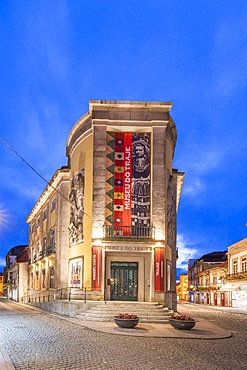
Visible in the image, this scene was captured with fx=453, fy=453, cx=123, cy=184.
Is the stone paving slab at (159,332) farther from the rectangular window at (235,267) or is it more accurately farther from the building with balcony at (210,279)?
the building with balcony at (210,279)

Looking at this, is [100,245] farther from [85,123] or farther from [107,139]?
[85,123]

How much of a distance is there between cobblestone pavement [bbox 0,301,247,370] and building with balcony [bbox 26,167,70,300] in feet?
50.3

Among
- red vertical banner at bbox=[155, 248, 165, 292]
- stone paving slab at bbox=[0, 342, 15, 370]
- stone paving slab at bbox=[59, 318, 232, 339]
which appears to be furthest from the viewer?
red vertical banner at bbox=[155, 248, 165, 292]

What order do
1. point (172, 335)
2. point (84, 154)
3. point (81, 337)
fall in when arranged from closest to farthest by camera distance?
point (81, 337) < point (172, 335) < point (84, 154)

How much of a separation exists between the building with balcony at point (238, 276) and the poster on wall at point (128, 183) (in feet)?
90.4

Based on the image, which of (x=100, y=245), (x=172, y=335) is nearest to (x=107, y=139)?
(x=100, y=245)

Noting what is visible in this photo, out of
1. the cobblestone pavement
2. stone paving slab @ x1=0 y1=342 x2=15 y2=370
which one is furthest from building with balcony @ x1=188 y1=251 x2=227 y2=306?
stone paving slab @ x1=0 y1=342 x2=15 y2=370

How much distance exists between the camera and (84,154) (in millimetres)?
30516

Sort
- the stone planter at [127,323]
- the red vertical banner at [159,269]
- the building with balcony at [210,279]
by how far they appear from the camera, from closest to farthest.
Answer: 1. the stone planter at [127,323]
2. the red vertical banner at [159,269]
3. the building with balcony at [210,279]

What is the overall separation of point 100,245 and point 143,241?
260 cm

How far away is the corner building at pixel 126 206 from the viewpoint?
89.4 ft

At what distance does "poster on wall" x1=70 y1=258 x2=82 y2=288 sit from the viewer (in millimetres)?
28944

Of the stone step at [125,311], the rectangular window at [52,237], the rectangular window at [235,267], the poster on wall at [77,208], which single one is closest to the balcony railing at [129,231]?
the poster on wall at [77,208]

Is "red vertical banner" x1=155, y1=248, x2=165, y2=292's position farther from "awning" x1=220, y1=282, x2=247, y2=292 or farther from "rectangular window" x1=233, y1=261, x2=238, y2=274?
"rectangular window" x1=233, y1=261, x2=238, y2=274
